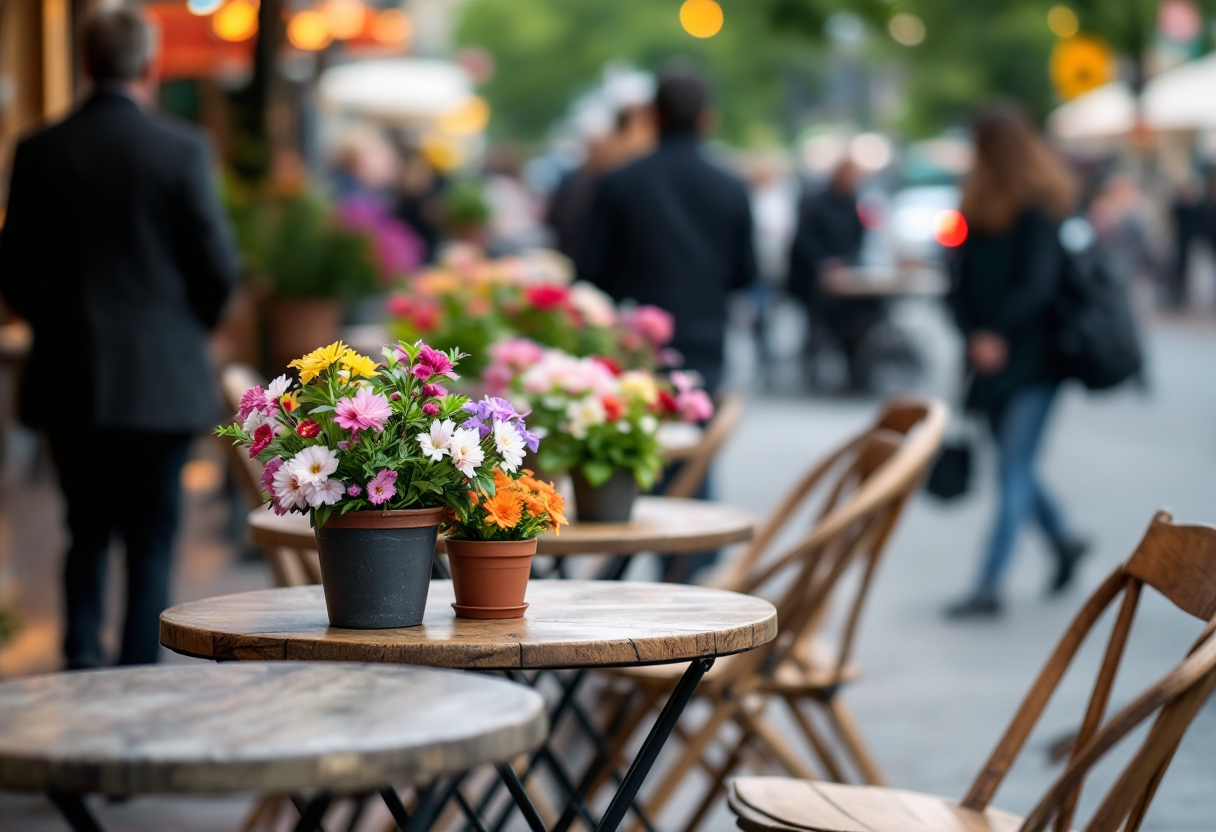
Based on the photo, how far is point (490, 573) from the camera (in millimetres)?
2686

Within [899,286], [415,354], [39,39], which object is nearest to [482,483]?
[415,354]

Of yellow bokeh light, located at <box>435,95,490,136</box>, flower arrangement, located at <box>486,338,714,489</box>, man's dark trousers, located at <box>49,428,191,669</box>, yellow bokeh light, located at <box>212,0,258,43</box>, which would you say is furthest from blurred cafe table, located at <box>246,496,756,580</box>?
yellow bokeh light, located at <box>435,95,490,136</box>

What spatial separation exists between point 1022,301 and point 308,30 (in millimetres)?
9974

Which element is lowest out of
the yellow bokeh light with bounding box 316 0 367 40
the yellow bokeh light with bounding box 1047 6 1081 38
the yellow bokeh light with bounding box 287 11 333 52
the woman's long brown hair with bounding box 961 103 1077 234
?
the woman's long brown hair with bounding box 961 103 1077 234

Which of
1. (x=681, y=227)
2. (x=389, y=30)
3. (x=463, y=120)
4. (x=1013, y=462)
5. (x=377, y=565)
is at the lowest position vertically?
(x=1013, y=462)

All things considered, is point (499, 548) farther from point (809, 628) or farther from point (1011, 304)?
point (1011, 304)

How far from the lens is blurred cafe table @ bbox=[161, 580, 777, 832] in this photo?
8.18 ft

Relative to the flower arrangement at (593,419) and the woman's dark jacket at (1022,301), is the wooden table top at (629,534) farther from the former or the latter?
the woman's dark jacket at (1022,301)

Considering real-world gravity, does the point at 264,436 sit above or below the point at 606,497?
above

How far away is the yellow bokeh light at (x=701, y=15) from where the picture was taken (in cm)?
2185

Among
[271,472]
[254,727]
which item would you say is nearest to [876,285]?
[271,472]

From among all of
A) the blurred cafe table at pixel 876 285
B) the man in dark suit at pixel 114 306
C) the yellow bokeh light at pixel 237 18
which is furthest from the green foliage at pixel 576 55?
the man in dark suit at pixel 114 306

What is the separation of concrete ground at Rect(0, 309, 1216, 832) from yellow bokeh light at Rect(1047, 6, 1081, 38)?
511 centimetres

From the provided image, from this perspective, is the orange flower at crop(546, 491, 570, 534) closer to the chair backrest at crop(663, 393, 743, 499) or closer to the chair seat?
the chair seat
